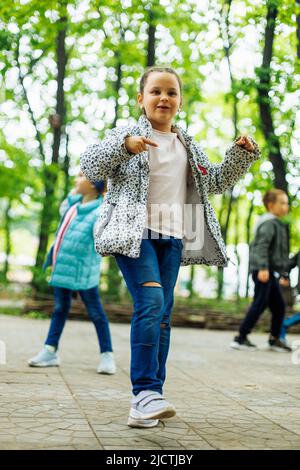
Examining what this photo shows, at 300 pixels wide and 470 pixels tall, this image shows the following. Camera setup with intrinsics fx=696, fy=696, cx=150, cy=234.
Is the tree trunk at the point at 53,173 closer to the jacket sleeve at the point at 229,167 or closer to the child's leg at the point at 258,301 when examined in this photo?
the child's leg at the point at 258,301

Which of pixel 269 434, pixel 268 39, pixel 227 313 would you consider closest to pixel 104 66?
pixel 268 39

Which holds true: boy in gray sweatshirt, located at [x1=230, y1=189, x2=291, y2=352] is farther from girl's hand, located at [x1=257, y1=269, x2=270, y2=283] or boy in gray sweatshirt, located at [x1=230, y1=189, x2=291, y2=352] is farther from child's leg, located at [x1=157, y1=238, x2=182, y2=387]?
child's leg, located at [x1=157, y1=238, x2=182, y2=387]

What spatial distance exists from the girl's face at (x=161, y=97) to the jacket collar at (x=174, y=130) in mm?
57

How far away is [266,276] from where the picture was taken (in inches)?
326

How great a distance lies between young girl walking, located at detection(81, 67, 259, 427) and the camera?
3609mm

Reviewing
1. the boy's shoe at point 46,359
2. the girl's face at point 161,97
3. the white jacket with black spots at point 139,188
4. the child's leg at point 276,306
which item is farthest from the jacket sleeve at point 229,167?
the child's leg at point 276,306

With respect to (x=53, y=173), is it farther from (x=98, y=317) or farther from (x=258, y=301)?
(x=98, y=317)

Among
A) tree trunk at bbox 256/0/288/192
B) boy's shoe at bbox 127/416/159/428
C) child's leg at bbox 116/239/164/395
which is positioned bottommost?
boy's shoe at bbox 127/416/159/428

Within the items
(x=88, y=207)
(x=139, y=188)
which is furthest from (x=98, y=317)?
(x=139, y=188)

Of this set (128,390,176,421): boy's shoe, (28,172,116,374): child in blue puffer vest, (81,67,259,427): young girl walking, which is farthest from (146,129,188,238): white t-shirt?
(28,172,116,374): child in blue puffer vest

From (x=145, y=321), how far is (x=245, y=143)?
3.83 feet

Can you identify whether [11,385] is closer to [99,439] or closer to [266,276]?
[99,439]

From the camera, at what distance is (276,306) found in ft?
28.3

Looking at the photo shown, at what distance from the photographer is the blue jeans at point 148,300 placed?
3609 mm
